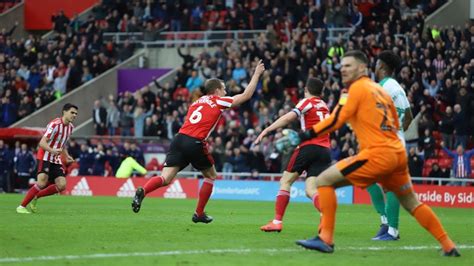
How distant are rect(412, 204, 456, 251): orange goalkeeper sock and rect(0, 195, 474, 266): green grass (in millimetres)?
196

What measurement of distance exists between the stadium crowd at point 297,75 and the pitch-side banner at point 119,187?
1522mm

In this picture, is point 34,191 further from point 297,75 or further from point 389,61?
point 297,75

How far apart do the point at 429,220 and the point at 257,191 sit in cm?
2141

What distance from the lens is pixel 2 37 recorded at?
150ft

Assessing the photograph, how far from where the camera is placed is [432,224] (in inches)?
451

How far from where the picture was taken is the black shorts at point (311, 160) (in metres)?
14.9

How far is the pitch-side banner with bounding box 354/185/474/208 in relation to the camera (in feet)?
94.1

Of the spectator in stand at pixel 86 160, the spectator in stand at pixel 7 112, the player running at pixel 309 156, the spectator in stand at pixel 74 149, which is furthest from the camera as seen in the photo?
the spectator in stand at pixel 7 112

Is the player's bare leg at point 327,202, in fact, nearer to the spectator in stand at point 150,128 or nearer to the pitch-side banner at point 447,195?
the pitch-side banner at point 447,195

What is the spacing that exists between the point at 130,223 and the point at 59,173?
15.4 feet

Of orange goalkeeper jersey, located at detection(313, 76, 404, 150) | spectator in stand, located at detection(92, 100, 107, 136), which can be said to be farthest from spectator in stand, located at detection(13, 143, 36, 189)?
orange goalkeeper jersey, located at detection(313, 76, 404, 150)

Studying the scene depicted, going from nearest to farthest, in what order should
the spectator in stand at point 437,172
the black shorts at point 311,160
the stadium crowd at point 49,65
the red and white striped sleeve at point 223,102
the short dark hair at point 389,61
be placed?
the short dark hair at point 389,61 < the black shorts at point 311,160 < the red and white striped sleeve at point 223,102 < the spectator in stand at point 437,172 < the stadium crowd at point 49,65

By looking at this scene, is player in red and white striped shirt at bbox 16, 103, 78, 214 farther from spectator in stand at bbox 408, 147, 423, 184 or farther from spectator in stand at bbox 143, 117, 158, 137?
spectator in stand at bbox 143, 117, 158, 137

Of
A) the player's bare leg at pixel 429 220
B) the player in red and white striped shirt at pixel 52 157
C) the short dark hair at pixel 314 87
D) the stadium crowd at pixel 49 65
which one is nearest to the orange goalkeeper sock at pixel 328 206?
the player's bare leg at pixel 429 220
